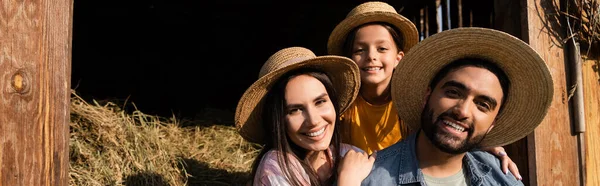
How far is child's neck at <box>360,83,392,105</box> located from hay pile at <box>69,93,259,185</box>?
1.43 metres

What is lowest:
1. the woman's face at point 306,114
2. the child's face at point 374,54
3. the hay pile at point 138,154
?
the hay pile at point 138,154

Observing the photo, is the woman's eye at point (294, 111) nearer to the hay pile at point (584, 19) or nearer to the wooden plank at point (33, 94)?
the wooden plank at point (33, 94)

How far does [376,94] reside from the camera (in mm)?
4242

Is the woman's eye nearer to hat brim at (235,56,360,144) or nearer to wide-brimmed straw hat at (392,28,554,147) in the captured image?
hat brim at (235,56,360,144)

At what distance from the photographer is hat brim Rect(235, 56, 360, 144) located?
3.47 metres

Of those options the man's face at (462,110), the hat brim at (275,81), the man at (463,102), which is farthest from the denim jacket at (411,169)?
the hat brim at (275,81)

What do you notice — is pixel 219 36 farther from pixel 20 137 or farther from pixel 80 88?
pixel 20 137

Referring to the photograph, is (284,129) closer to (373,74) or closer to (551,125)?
(373,74)

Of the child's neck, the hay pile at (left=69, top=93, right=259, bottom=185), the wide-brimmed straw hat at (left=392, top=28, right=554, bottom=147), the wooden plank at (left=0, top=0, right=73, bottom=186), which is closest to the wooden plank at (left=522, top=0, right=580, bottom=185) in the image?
the wide-brimmed straw hat at (left=392, top=28, right=554, bottom=147)

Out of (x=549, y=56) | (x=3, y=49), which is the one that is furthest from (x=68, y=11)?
(x=549, y=56)

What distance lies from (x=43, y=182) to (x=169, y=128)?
312 centimetres

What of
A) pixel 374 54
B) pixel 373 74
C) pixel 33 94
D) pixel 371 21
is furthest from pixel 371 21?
pixel 33 94

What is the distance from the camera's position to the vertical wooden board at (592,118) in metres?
4.12

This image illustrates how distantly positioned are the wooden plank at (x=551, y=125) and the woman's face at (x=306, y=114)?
136 centimetres
